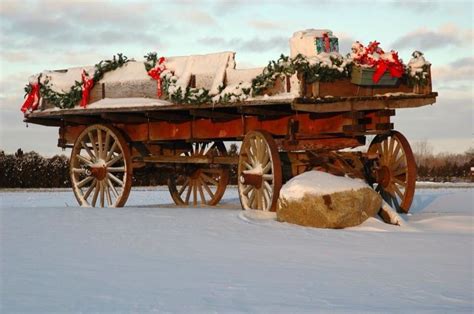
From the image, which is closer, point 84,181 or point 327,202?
point 327,202

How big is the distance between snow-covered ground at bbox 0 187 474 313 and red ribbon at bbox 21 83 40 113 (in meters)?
4.38

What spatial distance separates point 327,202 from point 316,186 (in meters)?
0.26

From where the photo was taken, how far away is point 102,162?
14.1 m

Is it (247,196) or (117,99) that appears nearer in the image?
(247,196)

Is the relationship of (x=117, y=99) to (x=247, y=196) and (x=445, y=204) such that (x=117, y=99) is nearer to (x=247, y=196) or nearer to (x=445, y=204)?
(x=247, y=196)

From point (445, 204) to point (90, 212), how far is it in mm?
10100

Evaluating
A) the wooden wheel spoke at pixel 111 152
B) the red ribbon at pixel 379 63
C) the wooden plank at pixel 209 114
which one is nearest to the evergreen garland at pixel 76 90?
the wooden wheel spoke at pixel 111 152

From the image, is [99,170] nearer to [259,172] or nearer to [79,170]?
[79,170]

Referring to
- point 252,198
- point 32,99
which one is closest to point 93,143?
point 32,99

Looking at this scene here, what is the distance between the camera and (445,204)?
18.5 meters

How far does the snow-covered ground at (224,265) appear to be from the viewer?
530 centimetres

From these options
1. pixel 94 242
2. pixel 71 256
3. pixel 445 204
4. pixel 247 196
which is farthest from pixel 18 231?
pixel 445 204

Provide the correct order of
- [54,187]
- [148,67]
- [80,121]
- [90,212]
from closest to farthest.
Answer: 1. [90,212]
2. [148,67]
3. [80,121]
4. [54,187]

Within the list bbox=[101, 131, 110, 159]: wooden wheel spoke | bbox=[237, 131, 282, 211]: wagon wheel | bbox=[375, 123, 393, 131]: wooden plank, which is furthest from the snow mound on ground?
bbox=[101, 131, 110, 159]: wooden wheel spoke
